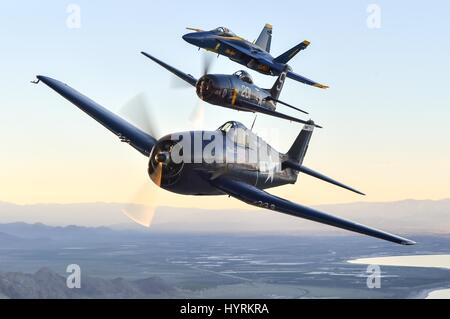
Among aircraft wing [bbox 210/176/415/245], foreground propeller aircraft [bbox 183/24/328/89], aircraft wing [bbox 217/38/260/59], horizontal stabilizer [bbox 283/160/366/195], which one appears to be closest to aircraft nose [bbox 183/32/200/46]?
foreground propeller aircraft [bbox 183/24/328/89]

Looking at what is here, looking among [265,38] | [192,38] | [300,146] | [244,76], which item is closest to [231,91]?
[244,76]

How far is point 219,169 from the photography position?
2595cm

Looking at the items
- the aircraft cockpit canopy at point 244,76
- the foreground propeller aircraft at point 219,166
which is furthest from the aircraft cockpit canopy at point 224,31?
the foreground propeller aircraft at point 219,166

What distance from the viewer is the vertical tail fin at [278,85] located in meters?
48.5

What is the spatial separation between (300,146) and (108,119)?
14.7 metres

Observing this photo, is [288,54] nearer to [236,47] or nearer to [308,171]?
[236,47]

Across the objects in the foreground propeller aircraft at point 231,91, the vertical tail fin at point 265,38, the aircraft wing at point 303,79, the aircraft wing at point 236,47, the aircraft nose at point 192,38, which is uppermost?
the vertical tail fin at point 265,38

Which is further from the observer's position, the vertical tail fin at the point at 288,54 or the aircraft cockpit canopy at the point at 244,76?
the vertical tail fin at the point at 288,54

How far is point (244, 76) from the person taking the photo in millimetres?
42594

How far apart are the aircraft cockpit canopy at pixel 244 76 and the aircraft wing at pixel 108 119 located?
12.7 meters

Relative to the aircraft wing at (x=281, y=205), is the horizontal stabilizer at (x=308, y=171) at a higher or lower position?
higher

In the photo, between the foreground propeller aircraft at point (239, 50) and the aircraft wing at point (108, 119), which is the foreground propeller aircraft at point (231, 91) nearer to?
the foreground propeller aircraft at point (239, 50)
